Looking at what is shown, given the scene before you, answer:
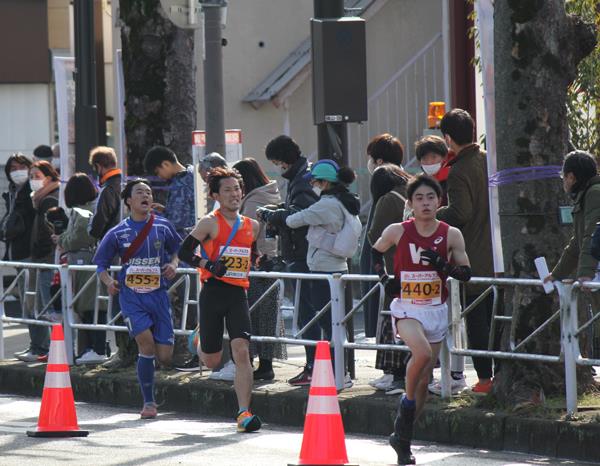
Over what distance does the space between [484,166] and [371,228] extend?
1.01m

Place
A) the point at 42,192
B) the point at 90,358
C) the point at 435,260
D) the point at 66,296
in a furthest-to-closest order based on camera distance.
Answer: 1. the point at 42,192
2. the point at 90,358
3. the point at 66,296
4. the point at 435,260

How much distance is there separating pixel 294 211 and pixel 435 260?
3.21 m

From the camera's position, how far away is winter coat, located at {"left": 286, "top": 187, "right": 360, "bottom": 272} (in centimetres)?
1210

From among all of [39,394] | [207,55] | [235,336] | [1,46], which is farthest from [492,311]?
[1,46]

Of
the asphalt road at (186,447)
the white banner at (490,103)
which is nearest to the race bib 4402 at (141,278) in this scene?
the asphalt road at (186,447)

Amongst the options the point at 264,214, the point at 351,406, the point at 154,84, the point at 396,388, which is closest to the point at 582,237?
the point at 396,388

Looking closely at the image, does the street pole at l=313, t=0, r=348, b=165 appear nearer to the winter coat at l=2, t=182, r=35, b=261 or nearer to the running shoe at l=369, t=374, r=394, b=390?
the running shoe at l=369, t=374, r=394, b=390

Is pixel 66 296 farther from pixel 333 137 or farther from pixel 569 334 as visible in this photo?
pixel 569 334

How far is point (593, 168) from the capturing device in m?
10.3

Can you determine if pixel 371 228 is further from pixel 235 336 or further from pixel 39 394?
pixel 39 394

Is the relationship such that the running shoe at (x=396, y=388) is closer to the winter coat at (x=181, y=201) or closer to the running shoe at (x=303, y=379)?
the running shoe at (x=303, y=379)

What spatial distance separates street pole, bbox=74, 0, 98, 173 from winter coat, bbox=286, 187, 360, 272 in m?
6.10

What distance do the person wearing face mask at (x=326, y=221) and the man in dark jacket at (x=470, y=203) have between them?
90 centimetres

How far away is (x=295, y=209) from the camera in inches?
495
